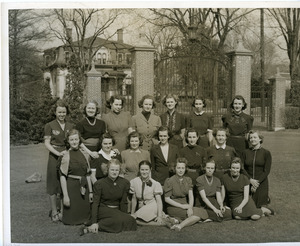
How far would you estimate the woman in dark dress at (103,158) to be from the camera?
4.34 metres

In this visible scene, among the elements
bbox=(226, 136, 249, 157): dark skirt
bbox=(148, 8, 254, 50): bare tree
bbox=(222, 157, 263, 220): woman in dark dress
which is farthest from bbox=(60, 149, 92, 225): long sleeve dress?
bbox=(148, 8, 254, 50): bare tree

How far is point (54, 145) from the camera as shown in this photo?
447cm

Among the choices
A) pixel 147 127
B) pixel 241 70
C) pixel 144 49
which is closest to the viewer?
pixel 147 127

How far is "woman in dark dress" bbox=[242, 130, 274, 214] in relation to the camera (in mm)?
4547

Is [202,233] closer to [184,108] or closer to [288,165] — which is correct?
[288,165]

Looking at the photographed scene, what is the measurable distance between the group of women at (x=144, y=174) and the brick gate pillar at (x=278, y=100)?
5009mm

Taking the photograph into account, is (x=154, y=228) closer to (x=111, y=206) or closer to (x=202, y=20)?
(x=111, y=206)

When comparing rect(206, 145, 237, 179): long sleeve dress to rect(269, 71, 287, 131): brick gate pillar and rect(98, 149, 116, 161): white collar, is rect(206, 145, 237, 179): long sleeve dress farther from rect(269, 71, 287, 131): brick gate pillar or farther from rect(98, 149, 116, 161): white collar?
rect(269, 71, 287, 131): brick gate pillar

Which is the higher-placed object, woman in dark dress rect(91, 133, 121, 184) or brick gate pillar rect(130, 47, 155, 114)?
brick gate pillar rect(130, 47, 155, 114)

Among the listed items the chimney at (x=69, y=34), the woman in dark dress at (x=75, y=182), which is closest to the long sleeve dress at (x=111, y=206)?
the woman in dark dress at (x=75, y=182)

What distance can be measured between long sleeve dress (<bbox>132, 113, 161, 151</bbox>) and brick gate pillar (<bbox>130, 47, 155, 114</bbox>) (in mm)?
3088

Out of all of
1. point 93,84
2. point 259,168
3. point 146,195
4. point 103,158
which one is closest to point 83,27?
point 93,84

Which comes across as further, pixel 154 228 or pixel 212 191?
pixel 212 191

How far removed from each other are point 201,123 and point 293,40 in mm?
4564
